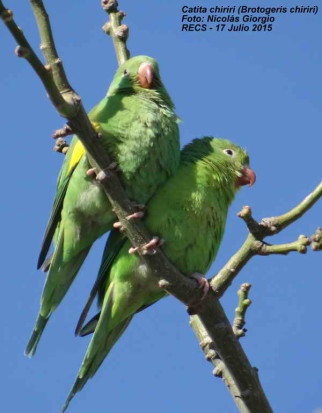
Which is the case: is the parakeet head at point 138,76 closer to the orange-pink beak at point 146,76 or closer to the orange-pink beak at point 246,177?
the orange-pink beak at point 146,76

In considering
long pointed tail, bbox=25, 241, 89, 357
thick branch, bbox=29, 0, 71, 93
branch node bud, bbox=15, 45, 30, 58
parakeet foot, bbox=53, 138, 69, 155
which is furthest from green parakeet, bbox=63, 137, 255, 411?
branch node bud, bbox=15, 45, 30, 58

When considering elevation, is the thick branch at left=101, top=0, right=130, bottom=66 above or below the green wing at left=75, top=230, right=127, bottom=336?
above

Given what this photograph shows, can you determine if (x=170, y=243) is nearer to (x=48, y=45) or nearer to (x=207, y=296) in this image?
(x=207, y=296)

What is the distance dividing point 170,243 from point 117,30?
6.92 ft

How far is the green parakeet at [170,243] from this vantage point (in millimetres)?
5262

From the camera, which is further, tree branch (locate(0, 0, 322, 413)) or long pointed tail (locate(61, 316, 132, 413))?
long pointed tail (locate(61, 316, 132, 413))

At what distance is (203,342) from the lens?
514cm

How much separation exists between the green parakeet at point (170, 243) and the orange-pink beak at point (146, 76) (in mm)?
618

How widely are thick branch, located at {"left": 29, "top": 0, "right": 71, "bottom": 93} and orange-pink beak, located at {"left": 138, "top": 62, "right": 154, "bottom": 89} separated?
170 centimetres

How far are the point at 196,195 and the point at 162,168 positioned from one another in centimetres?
34

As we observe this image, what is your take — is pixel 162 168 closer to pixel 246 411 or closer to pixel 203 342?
pixel 203 342

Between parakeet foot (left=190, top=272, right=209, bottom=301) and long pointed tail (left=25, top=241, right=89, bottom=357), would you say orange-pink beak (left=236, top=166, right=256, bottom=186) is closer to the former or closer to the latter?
parakeet foot (left=190, top=272, right=209, bottom=301)

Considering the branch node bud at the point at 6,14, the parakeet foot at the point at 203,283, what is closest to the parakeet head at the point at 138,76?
the parakeet foot at the point at 203,283

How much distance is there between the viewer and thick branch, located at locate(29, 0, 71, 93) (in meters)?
3.99
